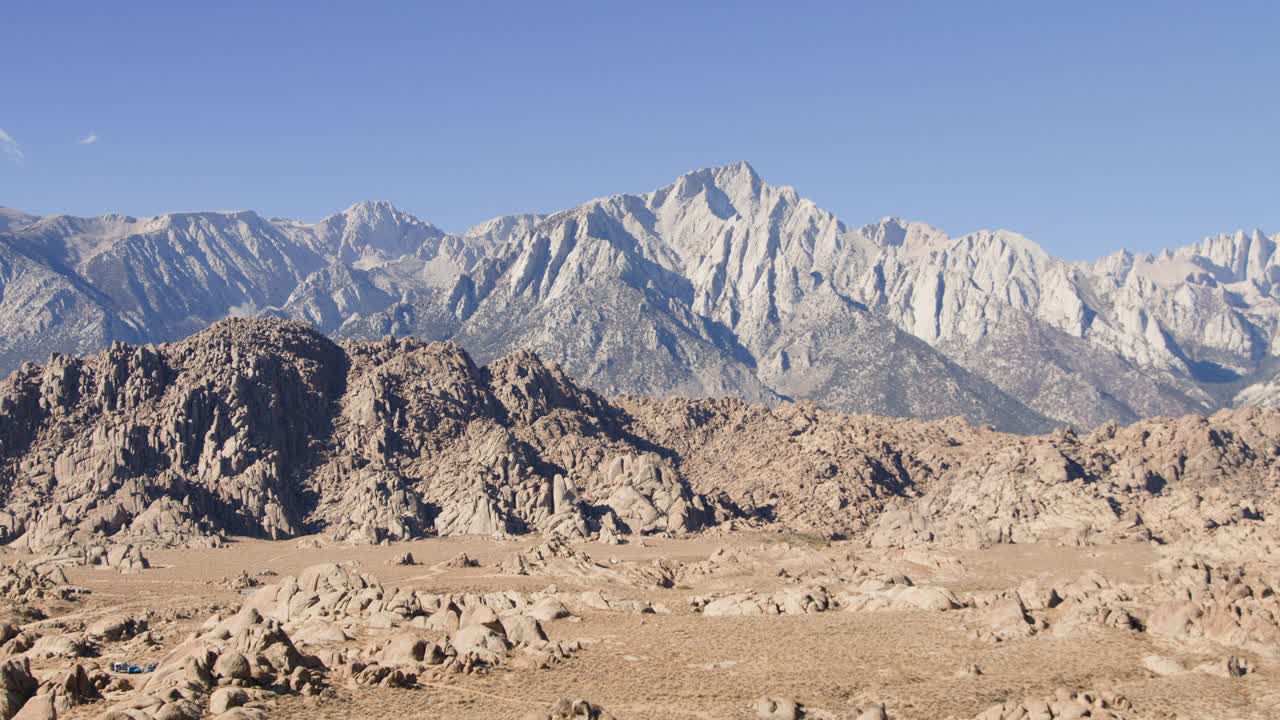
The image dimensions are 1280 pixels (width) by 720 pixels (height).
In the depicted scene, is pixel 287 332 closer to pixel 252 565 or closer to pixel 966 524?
pixel 252 565

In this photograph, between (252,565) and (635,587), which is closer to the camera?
(635,587)

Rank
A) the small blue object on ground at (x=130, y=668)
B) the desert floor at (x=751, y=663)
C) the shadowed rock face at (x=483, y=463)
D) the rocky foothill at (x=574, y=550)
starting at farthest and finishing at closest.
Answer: the shadowed rock face at (x=483, y=463) < the small blue object on ground at (x=130, y=668) < the rocky foothill at (x=574, y=550) < the desert floor at (x=751, y=663)

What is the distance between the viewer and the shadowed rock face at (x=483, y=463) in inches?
4360

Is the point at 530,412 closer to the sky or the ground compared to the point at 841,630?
closer to the sky

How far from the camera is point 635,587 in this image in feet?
248

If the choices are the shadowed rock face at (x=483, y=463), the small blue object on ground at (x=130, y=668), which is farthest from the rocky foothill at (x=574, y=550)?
the shadowed rock face at (x=483, y=463)

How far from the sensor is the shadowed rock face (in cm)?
11075

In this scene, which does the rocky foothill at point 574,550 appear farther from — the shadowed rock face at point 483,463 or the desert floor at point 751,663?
the shadowed rock face at point 483,463

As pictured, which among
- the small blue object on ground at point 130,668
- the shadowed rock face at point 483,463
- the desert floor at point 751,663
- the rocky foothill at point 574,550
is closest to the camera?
the desert floor at point 751,663

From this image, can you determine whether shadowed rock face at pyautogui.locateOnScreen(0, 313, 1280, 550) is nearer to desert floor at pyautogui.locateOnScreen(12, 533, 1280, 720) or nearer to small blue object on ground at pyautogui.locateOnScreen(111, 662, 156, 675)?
desert floor at pyautogui.locateOnScreen(12, 533, 1280, 720)

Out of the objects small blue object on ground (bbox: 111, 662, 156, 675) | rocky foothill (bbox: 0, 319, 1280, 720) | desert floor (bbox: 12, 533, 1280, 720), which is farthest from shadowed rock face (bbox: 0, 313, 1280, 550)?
small blue object on ground (bbox: 111, 662, 156, 675)

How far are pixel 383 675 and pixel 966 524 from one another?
79.8 m

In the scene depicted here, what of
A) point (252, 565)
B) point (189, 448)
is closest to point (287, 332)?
point (189, 448)

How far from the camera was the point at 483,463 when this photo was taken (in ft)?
414
